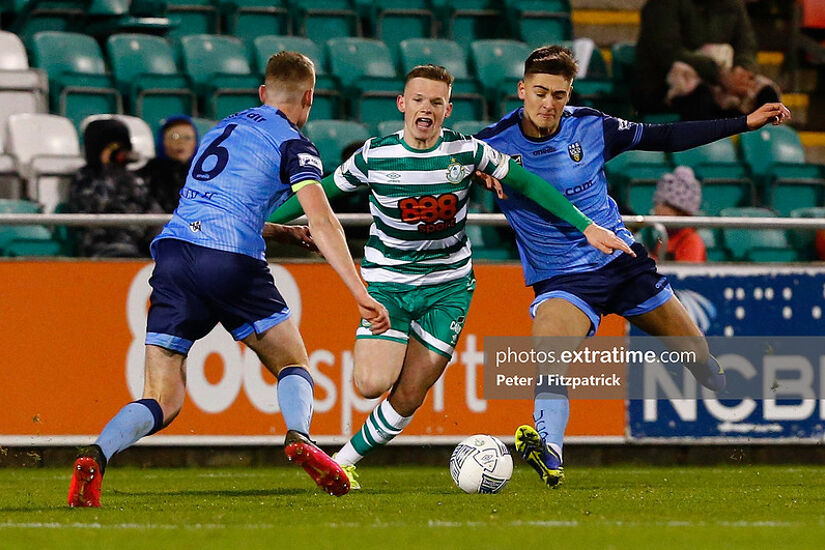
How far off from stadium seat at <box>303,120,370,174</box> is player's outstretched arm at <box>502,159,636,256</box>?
4919 millimetres

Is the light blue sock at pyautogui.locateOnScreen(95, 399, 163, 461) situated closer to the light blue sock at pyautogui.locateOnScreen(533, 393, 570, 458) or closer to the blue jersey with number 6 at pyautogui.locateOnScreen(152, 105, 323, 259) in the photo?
the blue jersey with number 6 at pyautogui.locateOnScreen(152, 105, 323, 259)

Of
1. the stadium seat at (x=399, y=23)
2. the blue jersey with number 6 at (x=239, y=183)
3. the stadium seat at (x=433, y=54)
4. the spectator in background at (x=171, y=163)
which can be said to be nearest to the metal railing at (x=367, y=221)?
the spectator in background at (x=171, y=163)

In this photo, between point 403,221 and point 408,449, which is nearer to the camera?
point 403,221

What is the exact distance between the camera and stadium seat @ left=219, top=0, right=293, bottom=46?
14.6m

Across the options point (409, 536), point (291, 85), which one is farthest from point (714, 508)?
point (291, 85)

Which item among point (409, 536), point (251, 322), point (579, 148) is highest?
point (579, 148)

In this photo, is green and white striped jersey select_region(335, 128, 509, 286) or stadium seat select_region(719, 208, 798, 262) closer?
green and white striped jersey select_region(335, 128, 509, 286)

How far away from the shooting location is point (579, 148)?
7.93 metres

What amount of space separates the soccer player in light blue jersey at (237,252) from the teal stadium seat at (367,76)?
638 centimetres

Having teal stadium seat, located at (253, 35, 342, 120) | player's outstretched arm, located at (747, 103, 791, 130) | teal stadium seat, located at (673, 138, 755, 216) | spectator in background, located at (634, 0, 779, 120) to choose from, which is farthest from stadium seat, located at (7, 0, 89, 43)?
player's outstretched arm, located at (747, 103, 791, 130)

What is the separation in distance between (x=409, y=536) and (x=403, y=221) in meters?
2.43

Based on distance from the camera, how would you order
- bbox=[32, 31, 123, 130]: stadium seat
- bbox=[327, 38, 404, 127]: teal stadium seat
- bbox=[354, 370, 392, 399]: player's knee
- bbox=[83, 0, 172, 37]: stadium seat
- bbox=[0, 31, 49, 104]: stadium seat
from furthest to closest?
1. bbox=[83, 0, 172, 37]: stadium seat
2. bbox=[327, 38, 404, 127]: teal stadium seat
3. bbox=[32, 31, 123, 130]: stadium seat
4. bbox=[0, 31, 49, 104]: stadium seat
5. bbox=[354, 370, 392, 399]: player's knee

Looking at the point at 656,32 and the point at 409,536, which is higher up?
the point at 656,32

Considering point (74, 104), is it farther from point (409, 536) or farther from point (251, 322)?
Result: point (409, 536)
